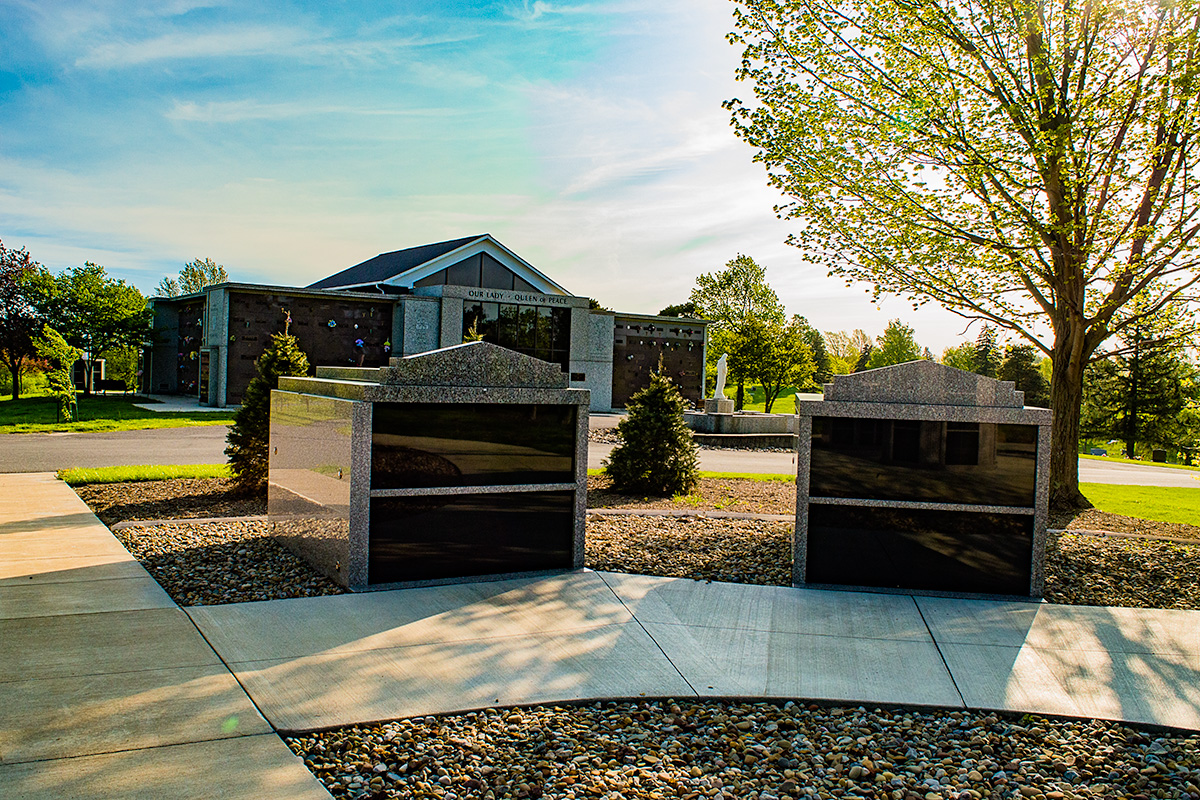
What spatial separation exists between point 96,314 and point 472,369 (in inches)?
1569

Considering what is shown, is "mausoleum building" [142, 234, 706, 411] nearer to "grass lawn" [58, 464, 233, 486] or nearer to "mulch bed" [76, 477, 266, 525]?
"grass lawn" [58, 464, 233, 486]

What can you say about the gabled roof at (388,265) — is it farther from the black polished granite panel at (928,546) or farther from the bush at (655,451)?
the black polished granite panel at (928,546)

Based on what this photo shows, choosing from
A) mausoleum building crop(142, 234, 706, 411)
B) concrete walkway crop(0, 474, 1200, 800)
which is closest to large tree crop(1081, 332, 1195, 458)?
mausoleum building crop(142, 234, 706, 411)

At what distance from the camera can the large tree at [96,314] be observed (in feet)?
128

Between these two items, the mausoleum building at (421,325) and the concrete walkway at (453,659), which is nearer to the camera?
the concrete walkway at (453,659)

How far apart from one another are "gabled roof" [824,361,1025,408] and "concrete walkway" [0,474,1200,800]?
5.59 ft

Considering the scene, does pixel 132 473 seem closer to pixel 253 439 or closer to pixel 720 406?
pixel 253 439

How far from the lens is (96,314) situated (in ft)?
127

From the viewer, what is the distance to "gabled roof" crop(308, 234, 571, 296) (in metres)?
40.1

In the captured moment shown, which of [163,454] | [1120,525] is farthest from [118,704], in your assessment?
[163,454]

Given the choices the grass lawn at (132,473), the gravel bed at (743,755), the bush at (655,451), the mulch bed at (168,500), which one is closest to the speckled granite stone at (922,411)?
the gravel bed at (743,755)

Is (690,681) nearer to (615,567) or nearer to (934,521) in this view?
(615,567)

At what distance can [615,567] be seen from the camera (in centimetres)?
739

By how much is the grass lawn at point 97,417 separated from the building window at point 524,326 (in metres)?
12.3
